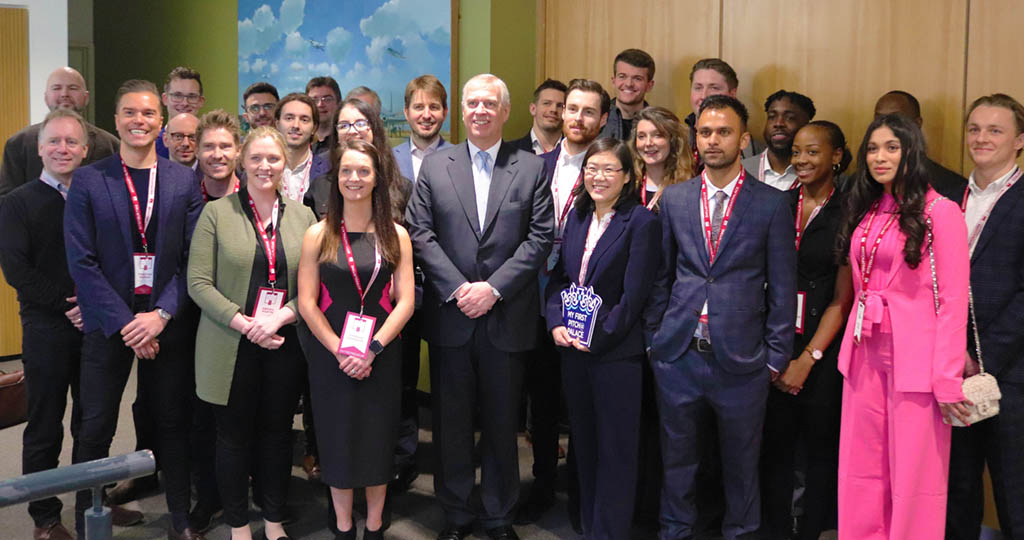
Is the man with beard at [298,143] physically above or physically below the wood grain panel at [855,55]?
below

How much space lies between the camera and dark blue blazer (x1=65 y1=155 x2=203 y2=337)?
128 inches

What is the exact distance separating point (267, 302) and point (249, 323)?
0.37 ft

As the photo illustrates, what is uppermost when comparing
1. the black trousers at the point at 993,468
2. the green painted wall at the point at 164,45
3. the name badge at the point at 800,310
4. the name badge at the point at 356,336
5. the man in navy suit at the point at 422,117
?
the green painted wall at the point at 164,45

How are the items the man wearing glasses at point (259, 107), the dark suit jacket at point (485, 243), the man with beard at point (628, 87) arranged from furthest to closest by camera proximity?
the man wearing glasses at point (259, 107) < the man with beard at point (628, 87) < the dark suit jacket at point (485, 243)

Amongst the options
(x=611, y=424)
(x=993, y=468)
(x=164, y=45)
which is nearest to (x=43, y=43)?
(x=164, y=45)

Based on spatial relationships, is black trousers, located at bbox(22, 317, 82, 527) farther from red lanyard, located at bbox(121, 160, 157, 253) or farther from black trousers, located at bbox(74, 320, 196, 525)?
red lanyard, located at bbox(121, 160, 157, 253)

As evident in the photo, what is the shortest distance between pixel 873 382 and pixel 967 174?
1222 mm

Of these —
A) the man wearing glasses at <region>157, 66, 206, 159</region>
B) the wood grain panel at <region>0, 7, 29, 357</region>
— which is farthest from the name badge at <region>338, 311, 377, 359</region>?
Result: the wood grain panel at <region>0, 7, 29, 357</region>

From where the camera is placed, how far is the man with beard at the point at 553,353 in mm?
3865

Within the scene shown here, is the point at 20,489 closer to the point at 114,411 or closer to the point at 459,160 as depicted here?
the point at 114,411

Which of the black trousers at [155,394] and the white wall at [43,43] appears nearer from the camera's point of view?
the black trousers at [155,394]

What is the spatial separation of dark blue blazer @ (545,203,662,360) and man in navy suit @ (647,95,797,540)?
67 mm

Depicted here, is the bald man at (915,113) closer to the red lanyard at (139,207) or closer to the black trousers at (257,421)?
the black trousers at (257,421)

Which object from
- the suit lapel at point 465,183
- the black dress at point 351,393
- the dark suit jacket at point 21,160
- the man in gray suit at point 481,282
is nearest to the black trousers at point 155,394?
the black dress at point 351,393
